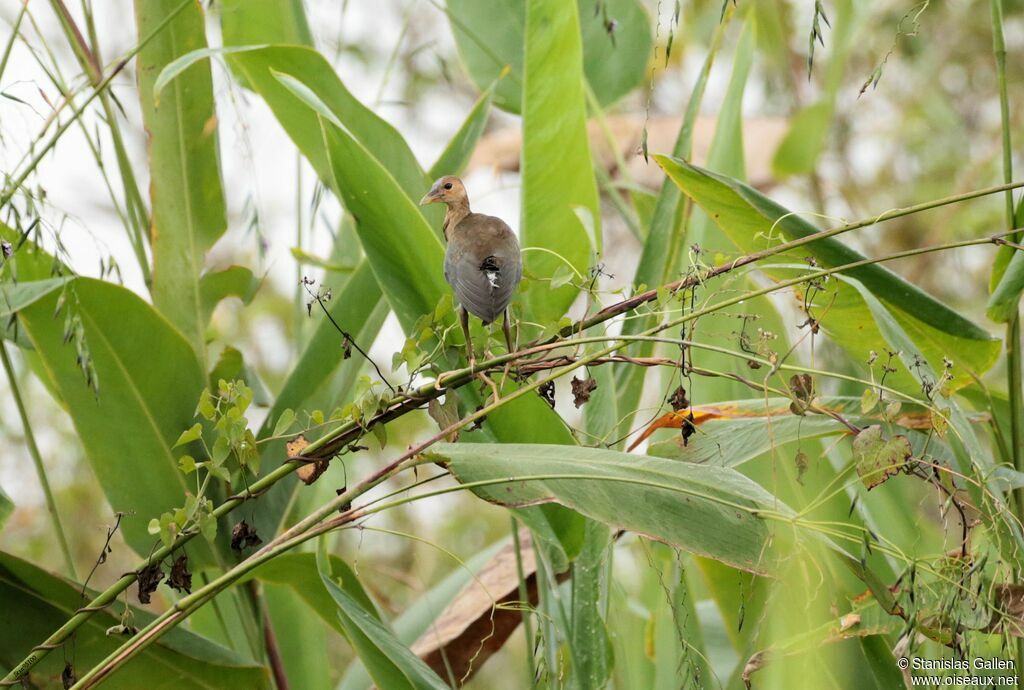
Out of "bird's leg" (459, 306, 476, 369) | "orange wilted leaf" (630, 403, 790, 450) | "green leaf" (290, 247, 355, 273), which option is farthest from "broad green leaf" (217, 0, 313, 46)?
"orange wilted leaf" (630, 403, 790, 450)

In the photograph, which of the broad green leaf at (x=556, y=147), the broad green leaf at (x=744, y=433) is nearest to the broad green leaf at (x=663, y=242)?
the broad green leaf at (x=556, y=147)

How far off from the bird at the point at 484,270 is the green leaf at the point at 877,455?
0.37 metres

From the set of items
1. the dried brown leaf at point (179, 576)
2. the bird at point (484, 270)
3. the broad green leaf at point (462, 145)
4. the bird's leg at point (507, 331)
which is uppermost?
the broad green leaf at point (462, 145)

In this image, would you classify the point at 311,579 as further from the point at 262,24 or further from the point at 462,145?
the point at 262,24

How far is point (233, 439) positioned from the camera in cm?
98

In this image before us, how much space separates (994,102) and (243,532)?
604 cm

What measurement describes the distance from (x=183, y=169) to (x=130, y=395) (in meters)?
0.38

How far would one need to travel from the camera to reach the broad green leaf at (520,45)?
189cm

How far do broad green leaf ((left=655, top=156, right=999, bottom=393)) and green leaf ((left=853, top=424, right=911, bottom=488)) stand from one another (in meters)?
0.28

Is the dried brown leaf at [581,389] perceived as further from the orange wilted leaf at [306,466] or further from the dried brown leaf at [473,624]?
the dried brown leaf at [473,624]

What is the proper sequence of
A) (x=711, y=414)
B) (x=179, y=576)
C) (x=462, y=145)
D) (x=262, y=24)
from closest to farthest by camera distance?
(x=179, y=576) < (x=711, y=414) < (x=462, y=145) < (x=262, y=24)

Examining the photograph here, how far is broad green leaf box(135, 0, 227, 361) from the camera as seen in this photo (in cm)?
163

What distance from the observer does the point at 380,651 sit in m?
1.19

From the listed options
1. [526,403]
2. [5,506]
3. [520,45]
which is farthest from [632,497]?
[520,45]
